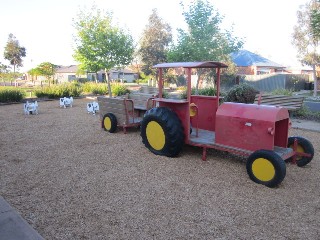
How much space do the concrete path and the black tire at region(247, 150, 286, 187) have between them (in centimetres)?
336

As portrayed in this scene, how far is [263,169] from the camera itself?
4.58 meters

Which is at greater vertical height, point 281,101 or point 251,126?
point 281,101

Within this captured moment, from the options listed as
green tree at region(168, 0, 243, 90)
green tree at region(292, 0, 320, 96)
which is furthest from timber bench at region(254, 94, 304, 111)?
green tree at region(292, 0, 320, 96)

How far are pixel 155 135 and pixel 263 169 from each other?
2.41m

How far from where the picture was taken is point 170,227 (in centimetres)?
340

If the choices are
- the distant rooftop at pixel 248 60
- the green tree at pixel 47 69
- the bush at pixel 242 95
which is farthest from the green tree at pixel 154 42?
the bush at pixel 242 95

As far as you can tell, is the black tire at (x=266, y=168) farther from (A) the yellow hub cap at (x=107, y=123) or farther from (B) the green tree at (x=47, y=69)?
(B) the green tree at (x=47, y=69)

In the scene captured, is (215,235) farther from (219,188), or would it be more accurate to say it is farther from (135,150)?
(135,150)

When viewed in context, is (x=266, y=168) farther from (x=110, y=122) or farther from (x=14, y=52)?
(x=14, y=52)

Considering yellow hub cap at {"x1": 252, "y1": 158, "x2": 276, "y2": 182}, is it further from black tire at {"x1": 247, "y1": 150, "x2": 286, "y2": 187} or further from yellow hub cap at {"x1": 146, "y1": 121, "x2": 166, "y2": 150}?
yellow hub cap at {"x1": 146, "y1": 121, "x2": 166, "y2": 150}

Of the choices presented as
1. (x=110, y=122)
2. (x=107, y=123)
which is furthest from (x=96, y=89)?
(x=110, y=122)

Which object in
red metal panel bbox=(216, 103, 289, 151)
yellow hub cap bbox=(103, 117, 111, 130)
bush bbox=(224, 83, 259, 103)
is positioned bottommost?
yellow hub cap bbox=(103, 117, 111, 130)

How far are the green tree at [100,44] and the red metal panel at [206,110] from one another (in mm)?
12698

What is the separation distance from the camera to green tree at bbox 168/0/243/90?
16172mm
